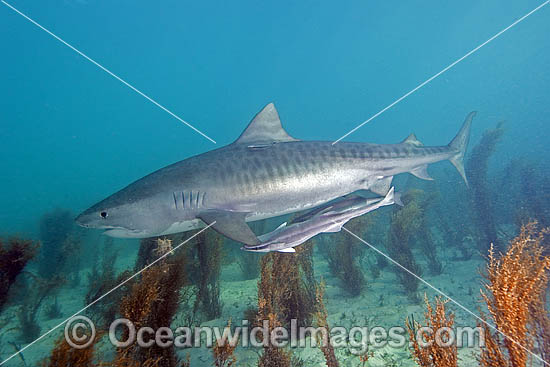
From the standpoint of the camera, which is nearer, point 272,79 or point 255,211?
point 255,211

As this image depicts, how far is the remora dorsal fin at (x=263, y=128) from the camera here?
5555 millimetres

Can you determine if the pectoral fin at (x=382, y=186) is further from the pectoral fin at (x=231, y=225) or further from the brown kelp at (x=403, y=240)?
the brown kelp at (x=403, y=240)

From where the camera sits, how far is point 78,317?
22.4ft

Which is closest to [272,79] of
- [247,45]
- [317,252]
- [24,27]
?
[247,45]

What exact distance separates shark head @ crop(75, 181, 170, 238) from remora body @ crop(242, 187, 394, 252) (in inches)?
76.8

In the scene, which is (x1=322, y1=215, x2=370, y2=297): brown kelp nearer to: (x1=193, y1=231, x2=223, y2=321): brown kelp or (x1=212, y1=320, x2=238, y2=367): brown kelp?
(x1=193, y1=231, x2=223, y2=321): brown kelp

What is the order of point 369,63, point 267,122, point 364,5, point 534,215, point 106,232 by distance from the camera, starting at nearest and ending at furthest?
point 106,232, point 267,122, point 534,215, point 364,5, point 369,63

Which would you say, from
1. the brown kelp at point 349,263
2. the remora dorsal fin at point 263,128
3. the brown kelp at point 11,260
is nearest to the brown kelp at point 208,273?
the remora dorsal fin at point 263,128

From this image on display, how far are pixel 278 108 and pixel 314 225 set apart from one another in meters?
166

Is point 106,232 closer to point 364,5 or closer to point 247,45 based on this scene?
point 364,5

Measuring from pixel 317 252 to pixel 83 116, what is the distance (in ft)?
804

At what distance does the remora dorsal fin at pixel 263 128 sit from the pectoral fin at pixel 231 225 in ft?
6.36

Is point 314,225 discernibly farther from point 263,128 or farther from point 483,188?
point 483,188

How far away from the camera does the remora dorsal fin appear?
5.55m
